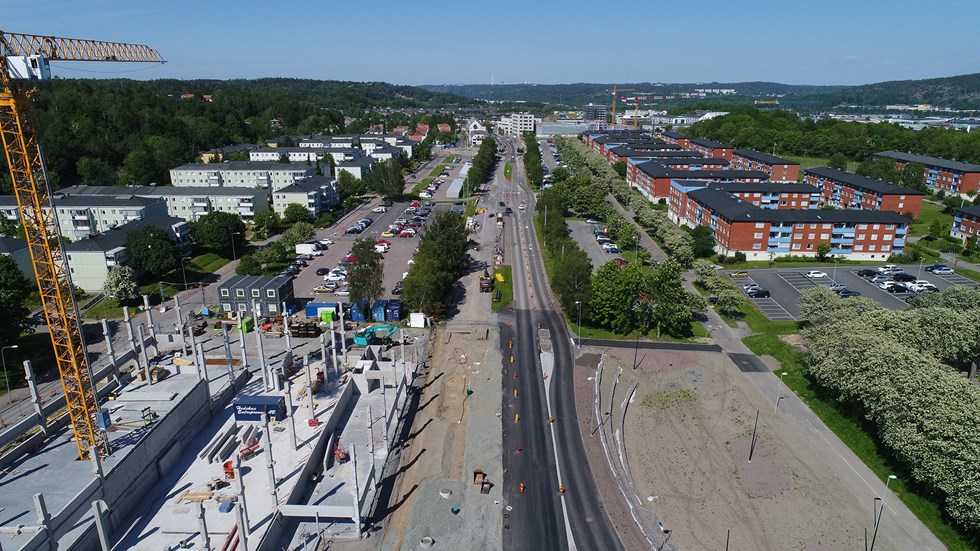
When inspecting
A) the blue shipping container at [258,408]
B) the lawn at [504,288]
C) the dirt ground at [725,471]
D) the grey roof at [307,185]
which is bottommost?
the dirt ground at [725,471]

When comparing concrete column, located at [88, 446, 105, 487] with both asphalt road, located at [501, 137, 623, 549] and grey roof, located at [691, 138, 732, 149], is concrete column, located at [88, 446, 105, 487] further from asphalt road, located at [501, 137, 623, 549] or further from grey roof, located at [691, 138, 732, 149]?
grey roof, located at [691, 138, 732, 149]

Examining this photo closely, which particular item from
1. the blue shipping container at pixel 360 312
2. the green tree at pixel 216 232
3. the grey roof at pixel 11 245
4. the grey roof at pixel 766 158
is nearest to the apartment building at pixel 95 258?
the grey roof at pixel 11 245

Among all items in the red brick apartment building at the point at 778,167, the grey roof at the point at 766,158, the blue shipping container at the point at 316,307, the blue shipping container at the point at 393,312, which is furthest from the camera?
the grey roof at the point at 766,158

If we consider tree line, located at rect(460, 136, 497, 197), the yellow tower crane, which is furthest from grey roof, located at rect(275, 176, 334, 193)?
the yellow tower crane

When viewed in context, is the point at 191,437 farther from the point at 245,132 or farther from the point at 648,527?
the point at 245,132

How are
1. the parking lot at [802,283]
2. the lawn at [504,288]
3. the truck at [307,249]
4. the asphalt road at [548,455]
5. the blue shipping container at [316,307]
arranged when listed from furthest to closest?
the truck at [307,249] → the lawn at [504,288] → the parking lot at [802,283] → the blue shipping container at [316,307] → the asphalt road at [548,455]

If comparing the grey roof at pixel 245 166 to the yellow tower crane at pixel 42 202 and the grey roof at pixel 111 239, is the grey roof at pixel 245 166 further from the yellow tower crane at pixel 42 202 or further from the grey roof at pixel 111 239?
the yellow tower crane at pixel 42 202

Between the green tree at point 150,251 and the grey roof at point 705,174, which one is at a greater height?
the grey roof at point 705,174

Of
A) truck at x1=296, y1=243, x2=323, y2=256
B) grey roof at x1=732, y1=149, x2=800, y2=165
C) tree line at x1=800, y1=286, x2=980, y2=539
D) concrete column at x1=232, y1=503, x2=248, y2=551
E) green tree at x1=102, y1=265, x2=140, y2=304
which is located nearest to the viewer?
concrete column at x1=232, y1=503, x2=248, y2=551
